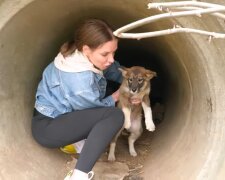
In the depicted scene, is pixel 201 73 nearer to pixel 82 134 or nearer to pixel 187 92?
pixel 187 92

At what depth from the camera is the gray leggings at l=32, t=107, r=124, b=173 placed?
261 centimetres

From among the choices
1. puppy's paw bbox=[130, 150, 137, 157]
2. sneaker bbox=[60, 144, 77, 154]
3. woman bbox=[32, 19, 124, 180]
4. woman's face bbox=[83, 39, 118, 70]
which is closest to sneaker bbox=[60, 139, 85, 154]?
sneaker bbox=[60, 144, 77, 154]

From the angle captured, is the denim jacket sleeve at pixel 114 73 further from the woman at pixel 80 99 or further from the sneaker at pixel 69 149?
the sneaker at pixel 69 149

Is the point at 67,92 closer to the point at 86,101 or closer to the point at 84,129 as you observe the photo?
the point at 86,101

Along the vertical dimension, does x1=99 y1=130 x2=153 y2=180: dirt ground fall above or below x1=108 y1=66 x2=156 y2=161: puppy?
below

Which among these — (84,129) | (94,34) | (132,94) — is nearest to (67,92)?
(84,129)

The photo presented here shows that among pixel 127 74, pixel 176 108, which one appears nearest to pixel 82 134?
pixel 127 74

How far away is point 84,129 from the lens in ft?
9.05

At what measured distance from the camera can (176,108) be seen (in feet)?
11.7

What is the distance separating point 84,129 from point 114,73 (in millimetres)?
783

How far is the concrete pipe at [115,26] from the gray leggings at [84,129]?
0.13 meters

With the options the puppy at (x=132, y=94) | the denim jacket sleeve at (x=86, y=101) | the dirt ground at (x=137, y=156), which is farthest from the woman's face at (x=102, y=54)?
the dirt ground at (x=137, y=156)

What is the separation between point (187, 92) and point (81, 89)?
818mm

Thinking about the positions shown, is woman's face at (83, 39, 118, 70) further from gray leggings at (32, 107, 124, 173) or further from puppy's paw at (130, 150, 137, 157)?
puppy's paw at (130, 150, 137, 157)
